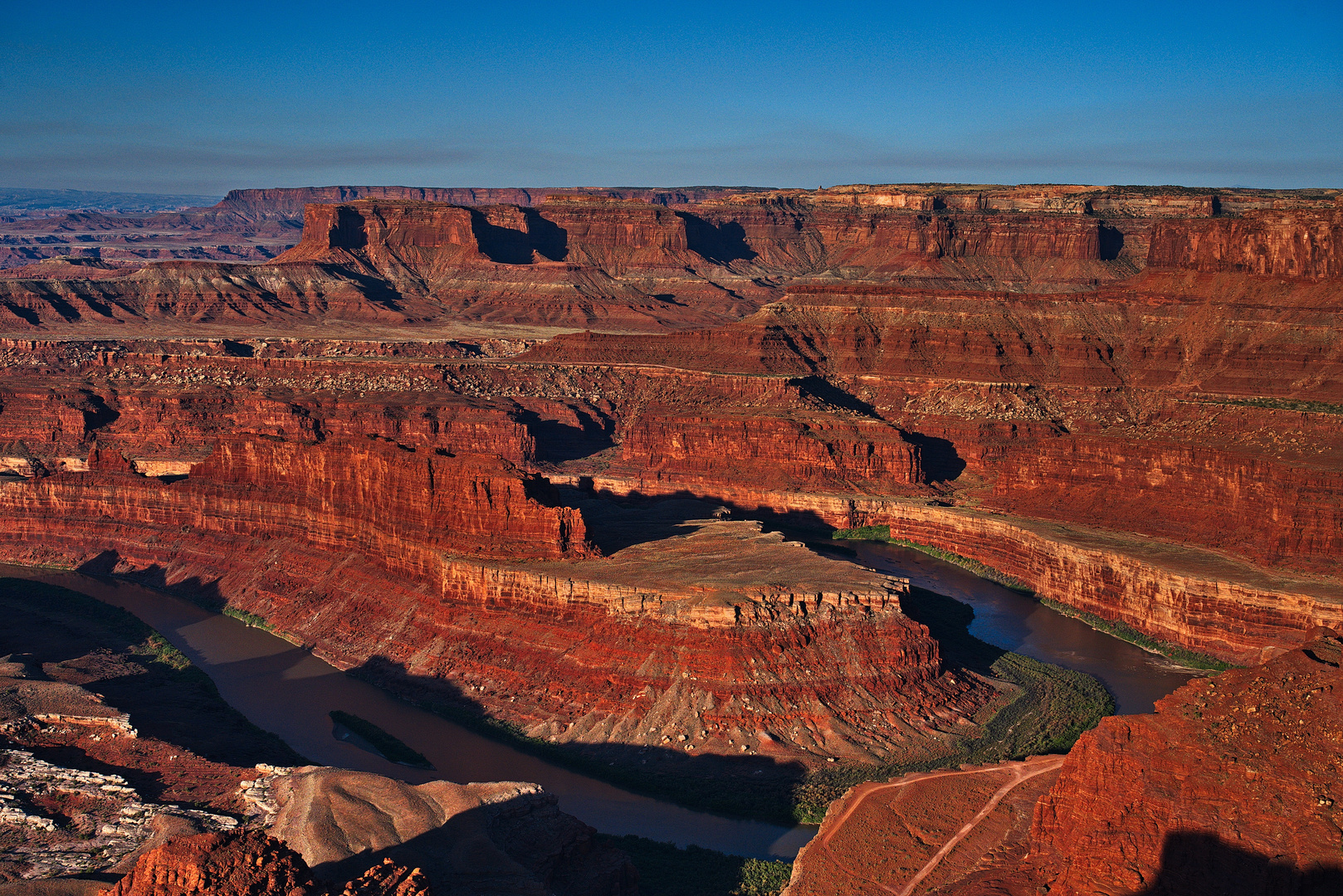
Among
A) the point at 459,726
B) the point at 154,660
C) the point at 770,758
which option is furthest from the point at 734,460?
the point at 770,758

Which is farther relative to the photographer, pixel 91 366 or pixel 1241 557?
pixel 91 366

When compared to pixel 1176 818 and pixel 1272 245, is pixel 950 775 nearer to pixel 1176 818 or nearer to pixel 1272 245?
pixel 1176 818

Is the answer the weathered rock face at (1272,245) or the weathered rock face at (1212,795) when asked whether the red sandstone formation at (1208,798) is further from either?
the weathered rock face at (1272,245)

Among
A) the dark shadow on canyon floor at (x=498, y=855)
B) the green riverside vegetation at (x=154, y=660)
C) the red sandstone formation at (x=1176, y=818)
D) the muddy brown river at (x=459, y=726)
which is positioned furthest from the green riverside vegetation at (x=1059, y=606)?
the green riverside vegetation at (x=154, y=660)

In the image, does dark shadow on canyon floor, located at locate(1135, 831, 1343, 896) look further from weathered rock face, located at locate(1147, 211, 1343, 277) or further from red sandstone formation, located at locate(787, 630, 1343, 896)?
weathered rock face, located at locate(1147, 211, 1343, 277)

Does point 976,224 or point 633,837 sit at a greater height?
point 976,224

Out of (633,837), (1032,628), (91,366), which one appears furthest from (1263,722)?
(91,366)

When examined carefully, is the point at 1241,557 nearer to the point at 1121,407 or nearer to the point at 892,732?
the point at 892,732
